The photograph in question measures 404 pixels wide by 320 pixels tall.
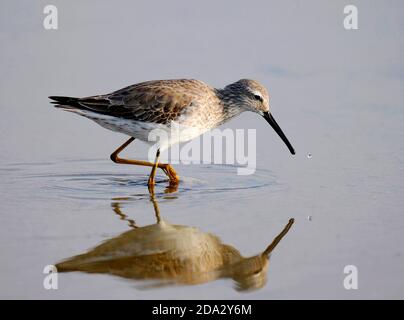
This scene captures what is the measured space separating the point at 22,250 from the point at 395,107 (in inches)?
298

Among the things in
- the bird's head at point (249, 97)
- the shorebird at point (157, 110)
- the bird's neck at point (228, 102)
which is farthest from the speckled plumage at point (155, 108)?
the bird's head at point (249, 97)

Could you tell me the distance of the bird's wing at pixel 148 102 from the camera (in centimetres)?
1048

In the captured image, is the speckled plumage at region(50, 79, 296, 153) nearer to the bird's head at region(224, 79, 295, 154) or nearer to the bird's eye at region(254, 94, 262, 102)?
the bird's head at region(224, 79, 295, 154)

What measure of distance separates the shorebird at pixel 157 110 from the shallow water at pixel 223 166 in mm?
585

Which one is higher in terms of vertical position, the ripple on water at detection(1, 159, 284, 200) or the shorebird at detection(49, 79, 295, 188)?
the shorebird at detection(49, 79, 295, 188)

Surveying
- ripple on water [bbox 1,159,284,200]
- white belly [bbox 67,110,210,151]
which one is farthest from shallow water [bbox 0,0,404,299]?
white belly [bbox 67,110,210,151]

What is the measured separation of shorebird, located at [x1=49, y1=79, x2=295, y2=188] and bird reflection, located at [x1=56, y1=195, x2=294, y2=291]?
2361 mm

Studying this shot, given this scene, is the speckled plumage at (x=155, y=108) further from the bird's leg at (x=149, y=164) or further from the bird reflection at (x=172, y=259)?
the bird reflection at (x=172, y=259)

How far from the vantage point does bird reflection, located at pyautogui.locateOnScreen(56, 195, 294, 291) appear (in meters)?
7.01

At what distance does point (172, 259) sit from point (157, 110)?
3437 mm

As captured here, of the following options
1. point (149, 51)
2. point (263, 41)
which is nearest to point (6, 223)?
point (149, 51)

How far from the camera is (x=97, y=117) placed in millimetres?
10594

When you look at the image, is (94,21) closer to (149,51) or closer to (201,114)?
(149,51)

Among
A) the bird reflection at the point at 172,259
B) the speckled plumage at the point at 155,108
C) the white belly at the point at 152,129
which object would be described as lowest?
the bird reflection at the point at 172,259
